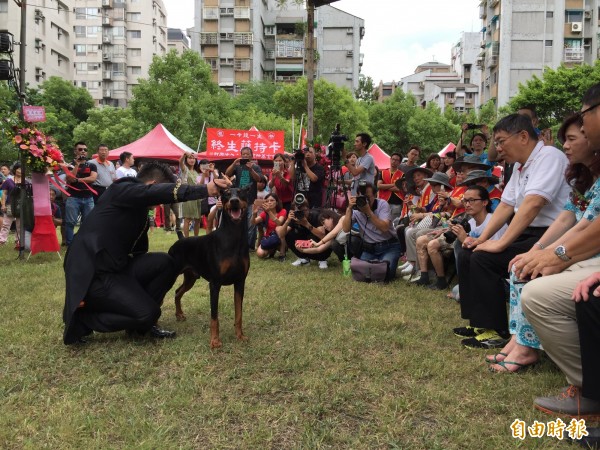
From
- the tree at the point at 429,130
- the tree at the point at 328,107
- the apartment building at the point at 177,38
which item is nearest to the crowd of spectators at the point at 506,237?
the tree at the point at 328,107

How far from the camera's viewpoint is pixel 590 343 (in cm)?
256

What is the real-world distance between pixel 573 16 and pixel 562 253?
4569 centimetres

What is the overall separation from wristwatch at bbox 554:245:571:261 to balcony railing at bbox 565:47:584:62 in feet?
147

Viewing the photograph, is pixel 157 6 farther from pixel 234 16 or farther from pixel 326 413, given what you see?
pixel 326 413

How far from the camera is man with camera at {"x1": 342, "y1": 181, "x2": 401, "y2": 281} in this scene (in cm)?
710

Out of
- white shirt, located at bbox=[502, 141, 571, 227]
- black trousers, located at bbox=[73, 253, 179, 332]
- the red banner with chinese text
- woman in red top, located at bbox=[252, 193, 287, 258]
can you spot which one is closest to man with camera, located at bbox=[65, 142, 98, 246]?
woman in red top, located at bbox=[252, 193, 287, 258]

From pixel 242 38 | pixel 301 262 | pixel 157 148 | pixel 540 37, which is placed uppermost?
pixel 242 38

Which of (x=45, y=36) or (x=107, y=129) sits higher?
(x=45, y=36)

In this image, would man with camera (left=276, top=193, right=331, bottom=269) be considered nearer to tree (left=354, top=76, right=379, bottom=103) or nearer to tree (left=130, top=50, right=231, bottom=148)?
tree (left=130, top=50, right=231, bottom=148)

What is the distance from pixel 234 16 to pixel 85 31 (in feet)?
58.1

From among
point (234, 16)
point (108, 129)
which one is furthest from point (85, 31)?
point (108, 129)

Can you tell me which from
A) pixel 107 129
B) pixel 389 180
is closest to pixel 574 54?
pixel 107 129

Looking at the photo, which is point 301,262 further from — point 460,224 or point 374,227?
point 460,224

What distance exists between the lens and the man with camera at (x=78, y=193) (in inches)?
384
